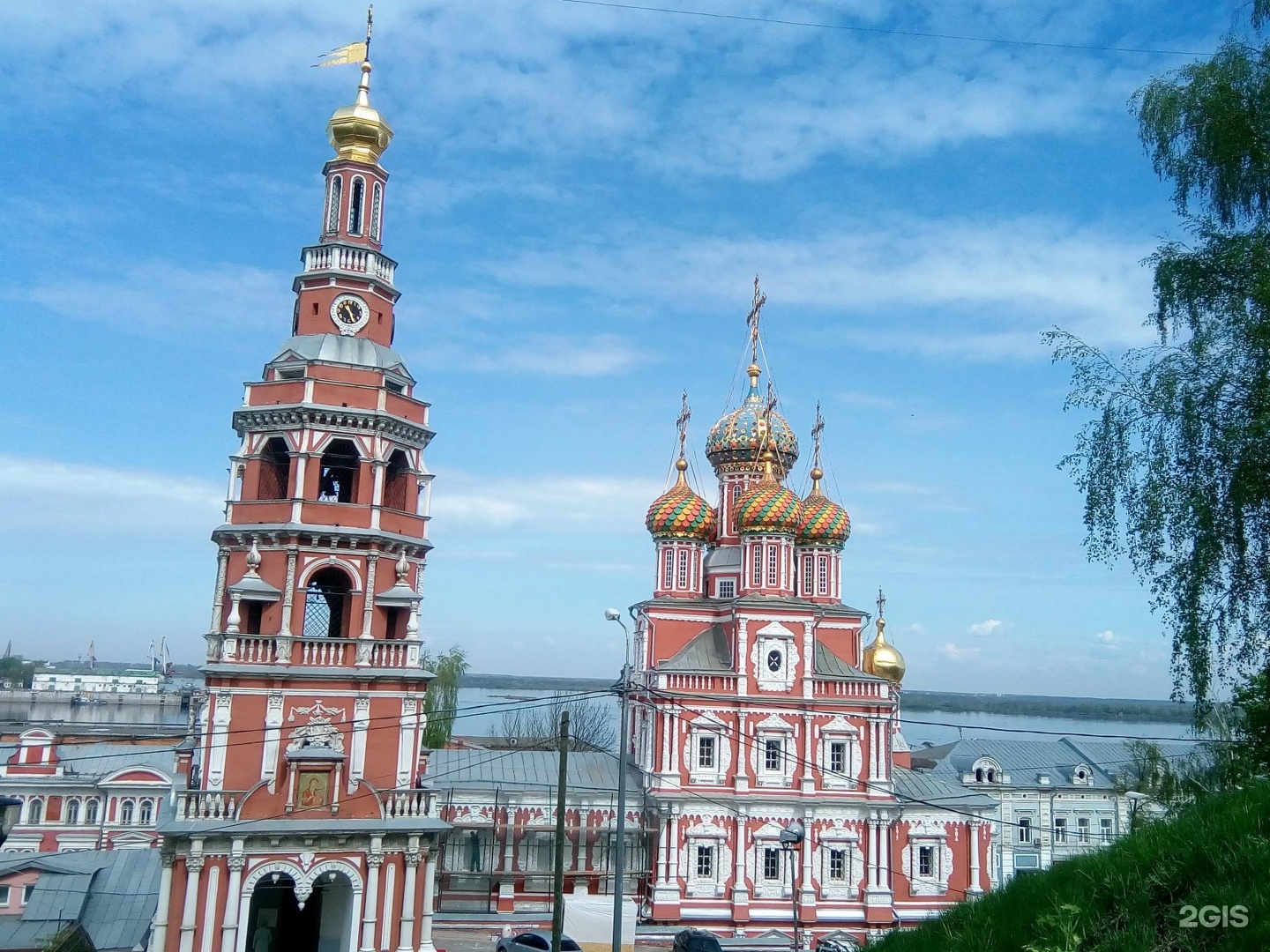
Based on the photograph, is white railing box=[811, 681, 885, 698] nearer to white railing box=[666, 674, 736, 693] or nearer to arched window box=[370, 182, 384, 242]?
white railing box=[666, 674, 736, 693]

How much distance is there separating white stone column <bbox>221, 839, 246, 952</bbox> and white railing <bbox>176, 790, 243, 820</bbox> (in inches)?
25.5

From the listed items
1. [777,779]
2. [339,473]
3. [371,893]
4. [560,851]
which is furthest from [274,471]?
[777,779]

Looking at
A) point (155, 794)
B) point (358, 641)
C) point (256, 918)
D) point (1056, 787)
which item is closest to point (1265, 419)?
point (358, 641)

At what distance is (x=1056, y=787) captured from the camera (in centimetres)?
3881

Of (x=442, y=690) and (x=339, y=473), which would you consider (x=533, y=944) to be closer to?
(x=339, y=473)

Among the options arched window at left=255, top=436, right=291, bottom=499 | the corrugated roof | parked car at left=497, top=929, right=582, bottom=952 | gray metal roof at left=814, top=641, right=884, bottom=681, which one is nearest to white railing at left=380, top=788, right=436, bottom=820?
parked car at left=497, top=929, right=582, bottom=952

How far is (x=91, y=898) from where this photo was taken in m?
22.0

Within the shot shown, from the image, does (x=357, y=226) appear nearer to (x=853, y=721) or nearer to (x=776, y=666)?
(x=776, y=666)

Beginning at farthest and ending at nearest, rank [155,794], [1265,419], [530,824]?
[155,794]
[530,824]
[1265,419]

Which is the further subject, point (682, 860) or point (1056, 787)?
point (1056, 787)

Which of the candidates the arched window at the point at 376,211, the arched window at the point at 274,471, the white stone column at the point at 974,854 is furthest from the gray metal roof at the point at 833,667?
the arched window at the point at 376,211

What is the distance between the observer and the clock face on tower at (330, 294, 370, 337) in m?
22.5

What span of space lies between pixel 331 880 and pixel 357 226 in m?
14.4

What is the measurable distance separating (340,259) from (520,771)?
16.0m
